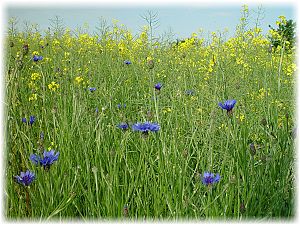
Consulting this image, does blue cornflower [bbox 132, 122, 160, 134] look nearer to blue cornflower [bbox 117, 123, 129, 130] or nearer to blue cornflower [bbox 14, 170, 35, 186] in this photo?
blue cornflower [bbox 117, 123, 129, 130]

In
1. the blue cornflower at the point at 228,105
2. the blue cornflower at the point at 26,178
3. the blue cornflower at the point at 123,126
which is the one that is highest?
the blue cornflower at the point at 228,105

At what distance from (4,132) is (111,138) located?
1.81 feet

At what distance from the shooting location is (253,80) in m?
3.39

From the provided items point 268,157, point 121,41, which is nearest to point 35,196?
Answer: point 268,157

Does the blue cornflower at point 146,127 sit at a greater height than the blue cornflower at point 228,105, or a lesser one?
lesser

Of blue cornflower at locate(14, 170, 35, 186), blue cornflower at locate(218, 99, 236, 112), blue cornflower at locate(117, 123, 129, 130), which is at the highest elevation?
blue cornflower at locate(218, 99, 236, 112)

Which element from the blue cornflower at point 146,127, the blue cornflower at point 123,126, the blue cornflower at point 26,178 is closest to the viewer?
the blue cornflower at point 26,178

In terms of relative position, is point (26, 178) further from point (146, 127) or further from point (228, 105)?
point (228, 105)

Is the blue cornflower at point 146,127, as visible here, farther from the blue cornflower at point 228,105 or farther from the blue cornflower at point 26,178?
the blue cornflower at point 26,178

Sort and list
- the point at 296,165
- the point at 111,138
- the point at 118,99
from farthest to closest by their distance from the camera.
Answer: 1. the point at 118,99
2. the point at 111,138
3. the point at 296,165

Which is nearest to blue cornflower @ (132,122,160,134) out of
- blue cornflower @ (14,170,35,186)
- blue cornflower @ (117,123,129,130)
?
blue cornflower @ (117,123,129,130)

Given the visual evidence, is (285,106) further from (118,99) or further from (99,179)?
(99,179)

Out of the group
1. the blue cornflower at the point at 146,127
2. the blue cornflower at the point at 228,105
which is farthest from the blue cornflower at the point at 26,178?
the blue cornflower at the point at 228,105

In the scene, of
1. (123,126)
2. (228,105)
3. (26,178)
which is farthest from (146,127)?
(26,178)
